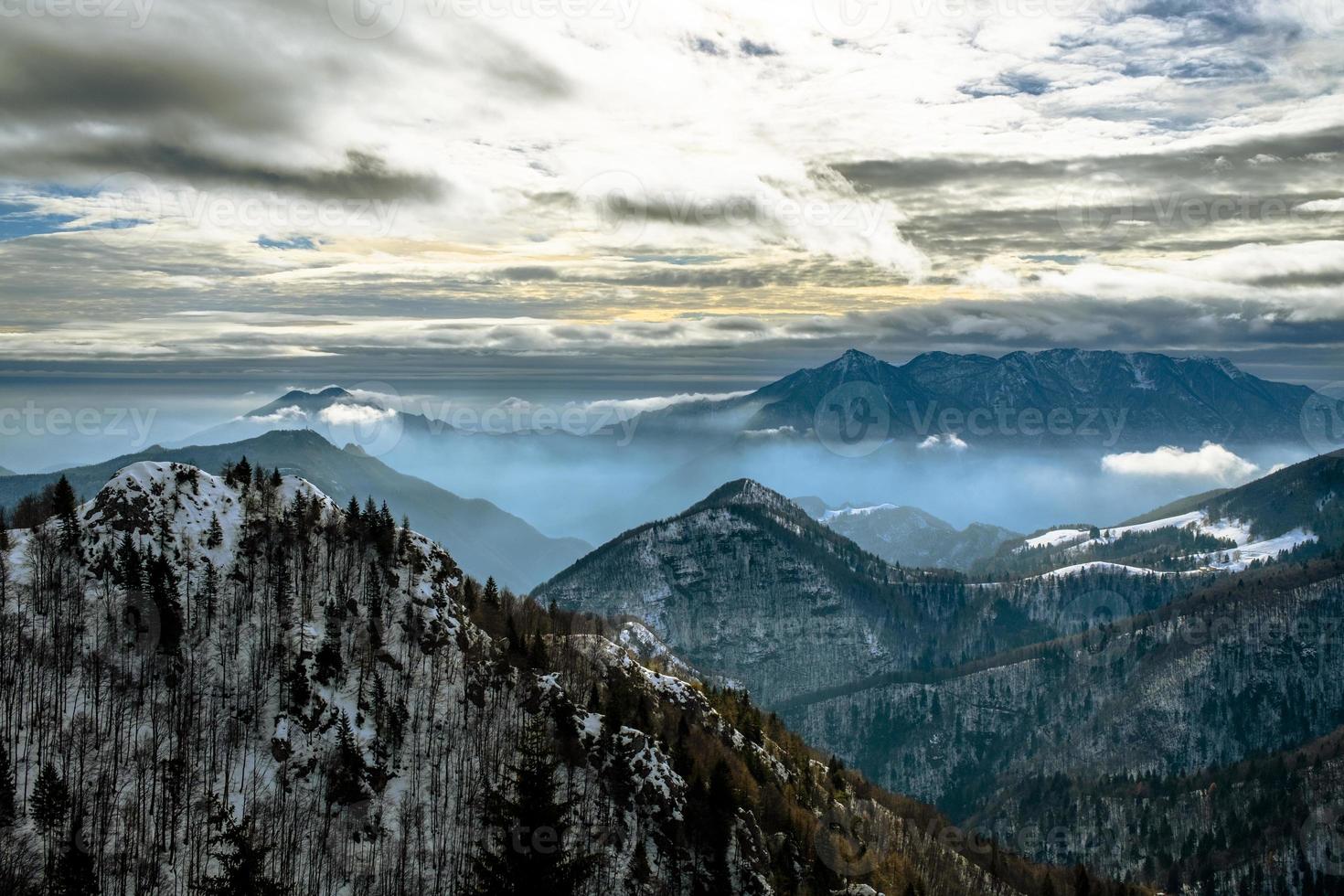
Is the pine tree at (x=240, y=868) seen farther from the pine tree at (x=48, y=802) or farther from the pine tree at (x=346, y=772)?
the pine tree at (x=48, y=802)

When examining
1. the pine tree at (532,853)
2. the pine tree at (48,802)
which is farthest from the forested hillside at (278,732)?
the pine tree at (532,853)

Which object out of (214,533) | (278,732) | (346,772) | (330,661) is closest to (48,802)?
(278,732)

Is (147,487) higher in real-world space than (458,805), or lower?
higher

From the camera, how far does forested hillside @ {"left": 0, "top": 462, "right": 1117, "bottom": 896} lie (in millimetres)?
137625

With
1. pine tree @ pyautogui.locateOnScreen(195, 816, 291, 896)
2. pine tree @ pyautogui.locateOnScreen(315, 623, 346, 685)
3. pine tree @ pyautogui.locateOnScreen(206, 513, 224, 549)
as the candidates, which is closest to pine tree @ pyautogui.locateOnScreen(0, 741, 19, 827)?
pine tree @ pyautogui.locateOnScreen(195, 816, 291, 896)

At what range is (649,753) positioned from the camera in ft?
578

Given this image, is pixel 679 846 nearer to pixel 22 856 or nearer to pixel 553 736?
pixel 553 736

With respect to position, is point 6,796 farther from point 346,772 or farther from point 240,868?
point 346,772

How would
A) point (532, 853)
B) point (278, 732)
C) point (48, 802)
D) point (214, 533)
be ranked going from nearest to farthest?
point (532, 853) < point (48, 802) < point (278, 732) < point (214, 533)

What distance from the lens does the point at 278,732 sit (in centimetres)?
15875

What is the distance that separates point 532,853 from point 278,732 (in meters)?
96.8

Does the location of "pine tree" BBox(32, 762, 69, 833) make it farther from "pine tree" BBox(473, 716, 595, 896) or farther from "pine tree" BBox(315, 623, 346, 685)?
"pine tree" BBox(473, 716, 595, 896)

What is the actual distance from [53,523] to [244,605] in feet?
117

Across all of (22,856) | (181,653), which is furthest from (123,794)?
(181,653)
